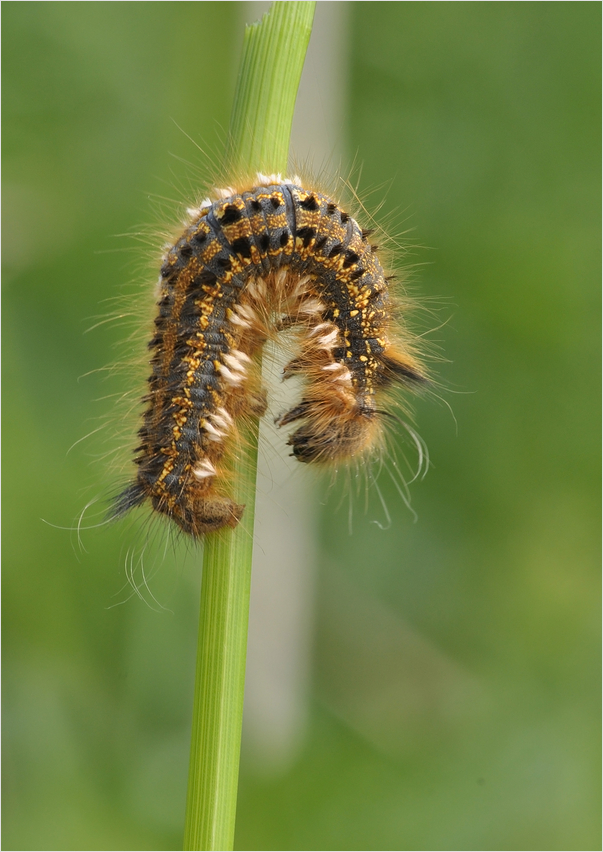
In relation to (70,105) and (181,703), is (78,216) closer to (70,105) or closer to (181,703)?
(70,105)

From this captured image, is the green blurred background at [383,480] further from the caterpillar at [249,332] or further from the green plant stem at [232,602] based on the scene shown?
the green plant stem at [232,602]

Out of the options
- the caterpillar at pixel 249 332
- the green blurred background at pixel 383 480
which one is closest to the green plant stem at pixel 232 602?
the caterpillar at pixel 249 332

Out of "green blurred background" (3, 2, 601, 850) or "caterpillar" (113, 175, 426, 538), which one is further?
"green blurred background" (3, 2, 601, 850)

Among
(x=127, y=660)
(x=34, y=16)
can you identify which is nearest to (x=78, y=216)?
(x=34, y=16)

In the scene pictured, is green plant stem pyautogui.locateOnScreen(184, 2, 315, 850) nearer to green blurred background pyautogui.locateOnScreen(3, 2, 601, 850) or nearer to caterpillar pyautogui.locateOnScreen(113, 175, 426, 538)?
caterpillar pyautogui.locateOnScreen(113, 175, 426, 538)

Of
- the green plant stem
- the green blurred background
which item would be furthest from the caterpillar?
the green blurred background

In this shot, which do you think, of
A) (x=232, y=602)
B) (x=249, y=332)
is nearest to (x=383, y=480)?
(x=249, y=332)

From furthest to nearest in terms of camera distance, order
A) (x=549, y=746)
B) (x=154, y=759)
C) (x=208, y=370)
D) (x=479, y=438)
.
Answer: (x=479, y=438) < (x=549, y=746) < (x=154, y=759) < (x=208, y=370)
